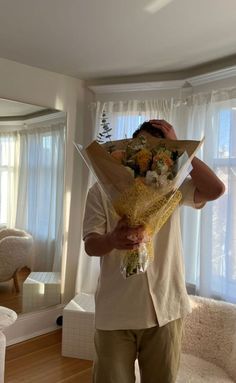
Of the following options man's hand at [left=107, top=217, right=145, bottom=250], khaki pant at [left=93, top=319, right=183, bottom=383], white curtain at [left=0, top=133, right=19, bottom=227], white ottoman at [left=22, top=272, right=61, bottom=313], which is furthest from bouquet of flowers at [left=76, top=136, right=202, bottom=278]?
white ottoman at [left=22, top=272, right=61, bottom=313]

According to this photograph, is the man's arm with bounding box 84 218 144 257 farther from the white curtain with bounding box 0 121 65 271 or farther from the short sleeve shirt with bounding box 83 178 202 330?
the white curtain with bounding box 0 121 65 271

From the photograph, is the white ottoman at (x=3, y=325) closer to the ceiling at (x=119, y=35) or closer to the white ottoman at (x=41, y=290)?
the white ottoman at (x=41, y=290)

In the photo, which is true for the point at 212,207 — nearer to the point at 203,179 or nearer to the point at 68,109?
the point at 203,179

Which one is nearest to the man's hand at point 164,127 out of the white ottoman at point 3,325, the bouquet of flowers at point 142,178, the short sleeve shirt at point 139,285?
the bouquet of flowers at point 142,178

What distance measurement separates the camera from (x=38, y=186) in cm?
311

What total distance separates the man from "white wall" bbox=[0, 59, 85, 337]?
1.93 metres

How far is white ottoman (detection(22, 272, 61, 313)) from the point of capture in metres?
3.06

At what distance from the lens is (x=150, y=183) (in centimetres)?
116

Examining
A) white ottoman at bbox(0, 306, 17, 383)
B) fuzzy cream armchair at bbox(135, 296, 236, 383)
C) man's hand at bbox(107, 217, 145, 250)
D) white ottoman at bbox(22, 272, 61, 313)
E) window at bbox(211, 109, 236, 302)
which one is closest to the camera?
man's hand at bbox(107, 217, 145, 250)

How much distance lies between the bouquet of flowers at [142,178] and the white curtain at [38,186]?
1.85 metres

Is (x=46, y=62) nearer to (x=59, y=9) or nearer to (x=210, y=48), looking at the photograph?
(x=59, y=9)

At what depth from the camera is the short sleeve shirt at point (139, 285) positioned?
4.12 feet

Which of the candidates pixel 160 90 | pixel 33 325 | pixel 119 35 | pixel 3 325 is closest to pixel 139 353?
pixel 3 325

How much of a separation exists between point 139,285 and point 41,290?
6.87 feet
